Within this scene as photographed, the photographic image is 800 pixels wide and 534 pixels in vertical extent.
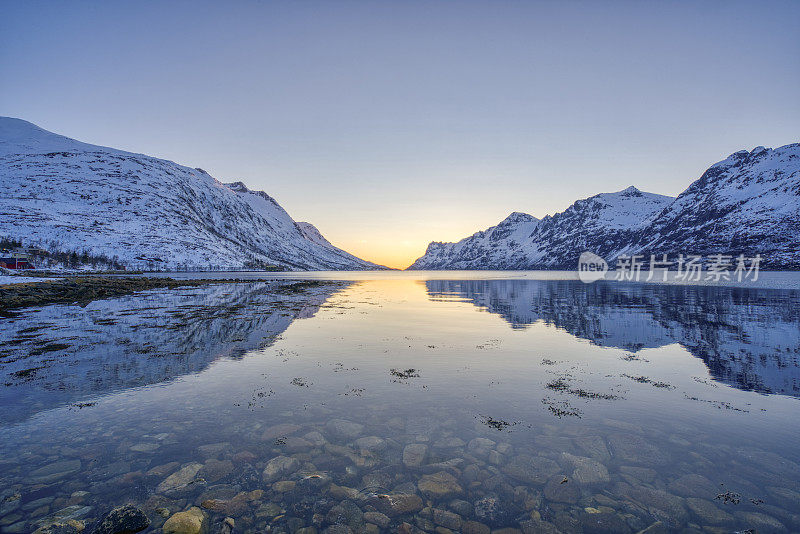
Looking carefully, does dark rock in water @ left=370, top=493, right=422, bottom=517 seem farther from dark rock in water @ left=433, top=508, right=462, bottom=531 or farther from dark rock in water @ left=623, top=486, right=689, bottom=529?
dark rock in water @ left=623, top=486, right=689, bottom=529

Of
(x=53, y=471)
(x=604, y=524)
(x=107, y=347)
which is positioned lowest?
(x=604, y=524)

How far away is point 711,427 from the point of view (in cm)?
1084

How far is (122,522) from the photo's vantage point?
623 centimetres

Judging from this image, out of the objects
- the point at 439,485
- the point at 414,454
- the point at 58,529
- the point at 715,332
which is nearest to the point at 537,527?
the point at 439,485

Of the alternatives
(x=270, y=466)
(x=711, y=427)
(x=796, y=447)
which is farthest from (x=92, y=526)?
(x=796, y=447)

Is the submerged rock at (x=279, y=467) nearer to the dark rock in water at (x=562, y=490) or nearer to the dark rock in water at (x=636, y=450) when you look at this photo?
the dark rock in water at (x=562, y=490)

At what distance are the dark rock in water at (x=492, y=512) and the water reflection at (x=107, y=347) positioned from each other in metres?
13.2

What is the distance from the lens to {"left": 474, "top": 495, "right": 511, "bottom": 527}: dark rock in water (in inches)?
266

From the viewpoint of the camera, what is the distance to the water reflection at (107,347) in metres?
13.5

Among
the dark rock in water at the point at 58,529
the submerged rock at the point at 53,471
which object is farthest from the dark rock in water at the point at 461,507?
the submerged rock at the point at 53,471

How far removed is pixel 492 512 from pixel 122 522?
6.66 metres

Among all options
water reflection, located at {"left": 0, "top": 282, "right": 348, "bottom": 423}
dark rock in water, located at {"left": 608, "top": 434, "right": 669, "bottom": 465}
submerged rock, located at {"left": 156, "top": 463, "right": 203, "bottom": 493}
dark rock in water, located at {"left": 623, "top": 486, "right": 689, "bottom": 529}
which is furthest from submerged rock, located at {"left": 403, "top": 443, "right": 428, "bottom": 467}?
water reflection, located at {"left": 0, "top": 282, "right": 348, "bottom": 423}

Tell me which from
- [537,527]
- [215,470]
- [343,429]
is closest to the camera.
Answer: [537,527]

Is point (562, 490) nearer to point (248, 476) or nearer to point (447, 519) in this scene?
point (447, 519)
